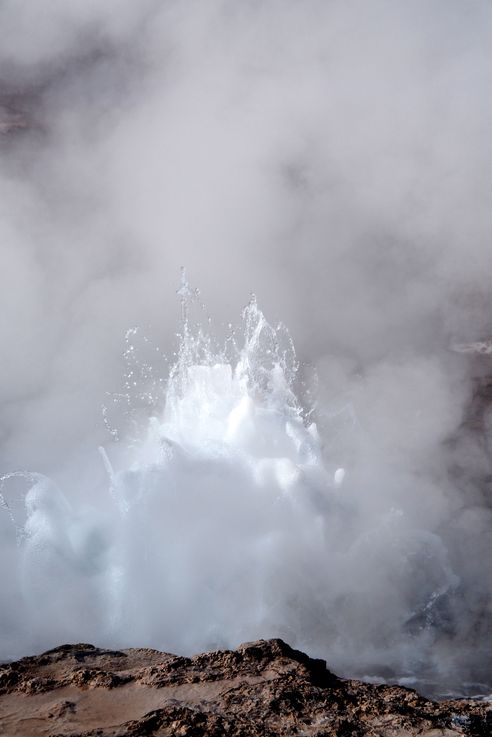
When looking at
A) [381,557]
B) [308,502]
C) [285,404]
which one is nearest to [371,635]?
[381,557]

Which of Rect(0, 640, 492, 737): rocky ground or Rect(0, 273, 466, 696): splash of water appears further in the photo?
Rect(0, 273, 466, 696): splash of water

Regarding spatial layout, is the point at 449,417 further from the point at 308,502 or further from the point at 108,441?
the point at 108,441

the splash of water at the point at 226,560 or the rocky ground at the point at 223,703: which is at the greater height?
the splash of water at the point at 226,560

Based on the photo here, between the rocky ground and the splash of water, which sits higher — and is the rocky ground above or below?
below

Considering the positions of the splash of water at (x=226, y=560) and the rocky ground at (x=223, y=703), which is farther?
the splash of water at (x=226, y=560)
